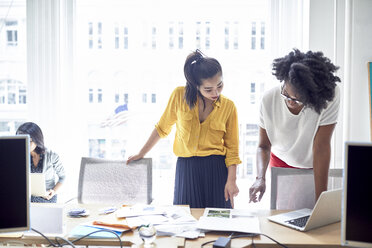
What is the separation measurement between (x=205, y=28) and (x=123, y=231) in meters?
2.29

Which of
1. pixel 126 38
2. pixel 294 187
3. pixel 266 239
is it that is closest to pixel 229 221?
pixel 266 239

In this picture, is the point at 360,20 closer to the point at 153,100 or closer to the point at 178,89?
the point at 178,89

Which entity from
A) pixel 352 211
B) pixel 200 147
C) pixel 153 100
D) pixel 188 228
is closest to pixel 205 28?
pixel 153 100

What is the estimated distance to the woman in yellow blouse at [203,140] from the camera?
6.52 feet

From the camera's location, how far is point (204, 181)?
2041mm

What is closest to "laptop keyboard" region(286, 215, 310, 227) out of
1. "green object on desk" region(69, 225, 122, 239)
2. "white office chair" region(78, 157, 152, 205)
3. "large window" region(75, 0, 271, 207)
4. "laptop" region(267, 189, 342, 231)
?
"laptop" region(267, 189, 342, 231)

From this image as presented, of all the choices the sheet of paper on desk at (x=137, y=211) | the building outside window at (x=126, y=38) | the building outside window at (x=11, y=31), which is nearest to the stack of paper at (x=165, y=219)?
the sheet of paper on desk at (x=137, y=211)

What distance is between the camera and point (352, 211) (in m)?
1.02

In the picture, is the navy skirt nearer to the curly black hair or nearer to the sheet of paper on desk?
the sheet of paper on desk

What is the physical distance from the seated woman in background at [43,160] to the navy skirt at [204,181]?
3.17 ft

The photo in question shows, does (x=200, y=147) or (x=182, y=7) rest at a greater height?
(x=182, y=7)

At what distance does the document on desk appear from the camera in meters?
1.41

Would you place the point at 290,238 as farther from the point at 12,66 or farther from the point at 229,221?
the point at 12,66

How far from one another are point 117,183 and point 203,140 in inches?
23.3
